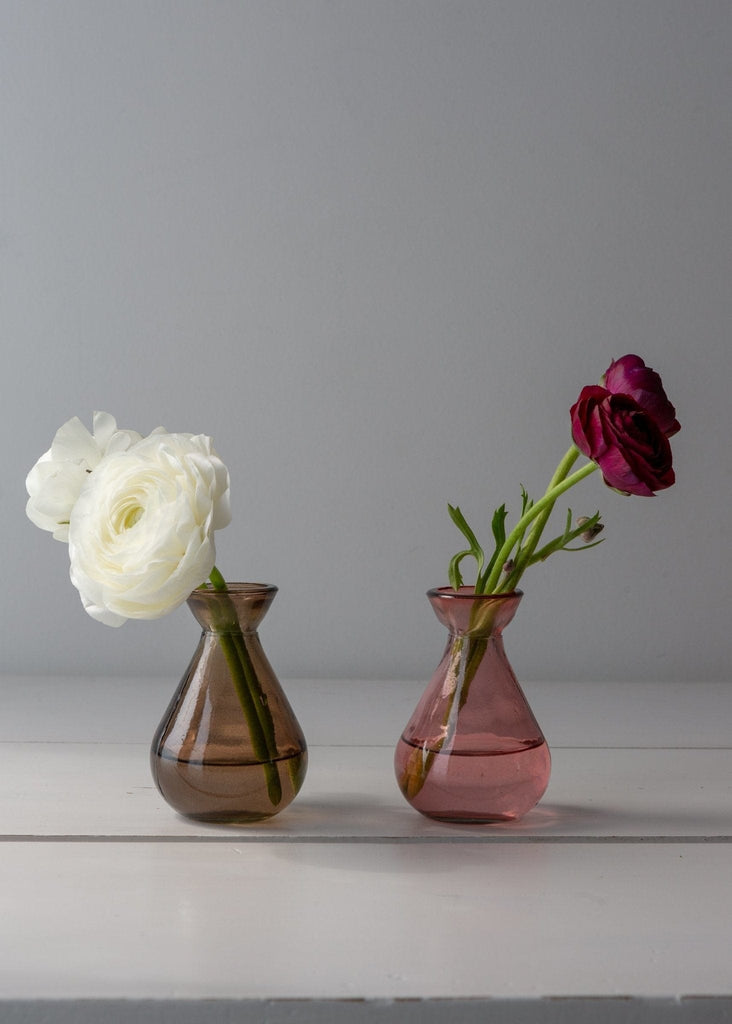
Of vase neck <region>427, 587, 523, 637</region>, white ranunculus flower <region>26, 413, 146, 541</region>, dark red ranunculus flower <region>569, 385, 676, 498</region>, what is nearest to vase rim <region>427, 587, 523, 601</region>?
vase neck <region>427, 587, 523, 637</region>

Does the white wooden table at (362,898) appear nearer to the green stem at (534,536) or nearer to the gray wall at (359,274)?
the green stem at (534,536)

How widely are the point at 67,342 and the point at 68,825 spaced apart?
2.06 ft

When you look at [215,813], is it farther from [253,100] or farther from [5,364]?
[253,100]

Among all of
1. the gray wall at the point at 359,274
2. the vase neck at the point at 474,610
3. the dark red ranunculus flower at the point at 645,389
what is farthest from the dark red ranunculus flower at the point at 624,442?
the gray wall at the point at 359,274

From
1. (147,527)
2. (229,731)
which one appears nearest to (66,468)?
(147,527)

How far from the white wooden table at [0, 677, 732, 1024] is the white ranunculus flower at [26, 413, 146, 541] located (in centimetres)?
20

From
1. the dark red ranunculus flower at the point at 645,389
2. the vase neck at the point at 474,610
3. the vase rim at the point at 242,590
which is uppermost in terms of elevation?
the dark red ranunculus flower at the point at 645,389

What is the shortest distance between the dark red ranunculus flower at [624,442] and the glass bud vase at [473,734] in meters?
0.11

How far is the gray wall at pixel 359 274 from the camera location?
3.81 ft

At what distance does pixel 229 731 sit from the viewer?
648 millimetres

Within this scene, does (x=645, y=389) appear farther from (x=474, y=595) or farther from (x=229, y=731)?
(x=229, y=731)

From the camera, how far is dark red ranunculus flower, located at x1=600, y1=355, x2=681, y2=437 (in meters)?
0.60

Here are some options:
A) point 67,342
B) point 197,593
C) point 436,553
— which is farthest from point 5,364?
point 197,593

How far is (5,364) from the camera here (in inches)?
46.3
